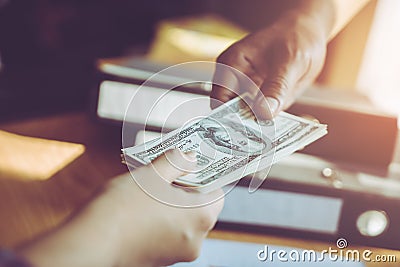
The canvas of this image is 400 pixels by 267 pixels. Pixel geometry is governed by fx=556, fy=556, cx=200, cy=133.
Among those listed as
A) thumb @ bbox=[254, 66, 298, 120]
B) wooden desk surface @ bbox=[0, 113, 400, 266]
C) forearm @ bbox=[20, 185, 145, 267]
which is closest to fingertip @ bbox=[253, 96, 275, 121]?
thumb @ bbox=[254, 66, 298, 120]

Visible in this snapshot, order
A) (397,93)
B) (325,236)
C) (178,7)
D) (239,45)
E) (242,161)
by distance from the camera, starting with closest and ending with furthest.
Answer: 1. (242,161)
2. (325,236)
3. (239,45)
4. (397,93)
5. (178,7)

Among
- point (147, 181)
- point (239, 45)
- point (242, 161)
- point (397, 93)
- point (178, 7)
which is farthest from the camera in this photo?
point (178, 7)

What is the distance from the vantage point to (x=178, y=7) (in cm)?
279

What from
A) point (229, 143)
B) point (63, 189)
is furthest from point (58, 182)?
point (229, 143)

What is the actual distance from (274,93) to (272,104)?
25mm

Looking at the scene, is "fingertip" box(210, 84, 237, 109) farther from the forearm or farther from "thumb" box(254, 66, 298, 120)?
the forearm

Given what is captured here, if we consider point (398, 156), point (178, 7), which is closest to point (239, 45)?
point (398, 156)

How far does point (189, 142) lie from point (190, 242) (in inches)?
7.1

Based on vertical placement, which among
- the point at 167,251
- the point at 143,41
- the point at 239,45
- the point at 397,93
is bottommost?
the point at 143,41

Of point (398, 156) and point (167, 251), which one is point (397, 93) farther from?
point (167, 251)

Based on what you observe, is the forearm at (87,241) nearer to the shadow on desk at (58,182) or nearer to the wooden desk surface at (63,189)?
the shadow on desk at (58,182)

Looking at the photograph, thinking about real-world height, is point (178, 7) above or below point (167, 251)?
below

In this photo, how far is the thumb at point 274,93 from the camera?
96cm

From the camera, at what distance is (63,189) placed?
978 mm
